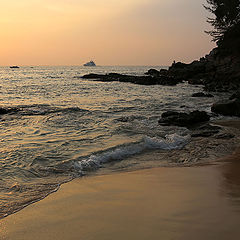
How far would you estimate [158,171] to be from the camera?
5723 millimetres

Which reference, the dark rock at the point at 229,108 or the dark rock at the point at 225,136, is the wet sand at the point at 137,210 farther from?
the dark rock at the point at 229,108

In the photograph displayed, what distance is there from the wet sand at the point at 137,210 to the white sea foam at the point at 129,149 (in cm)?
109

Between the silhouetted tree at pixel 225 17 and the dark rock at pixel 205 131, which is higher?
the silhouetted tree at pixel 225 17

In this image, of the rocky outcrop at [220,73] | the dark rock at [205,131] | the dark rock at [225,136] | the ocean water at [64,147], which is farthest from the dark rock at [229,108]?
the rocky outcrop at [220,73]

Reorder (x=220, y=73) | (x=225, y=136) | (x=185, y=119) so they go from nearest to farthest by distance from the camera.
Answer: (x=225, y=136)
(x=185, y=119)
(x=220, y=73)

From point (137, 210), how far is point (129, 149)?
4.05 metres

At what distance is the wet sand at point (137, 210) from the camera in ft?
10.2

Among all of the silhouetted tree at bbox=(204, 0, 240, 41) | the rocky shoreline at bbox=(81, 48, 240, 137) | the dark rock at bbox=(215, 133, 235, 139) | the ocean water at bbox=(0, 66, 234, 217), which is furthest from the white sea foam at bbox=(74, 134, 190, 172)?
the silhouetted tree at bbox=(204, 0, 240, 41)

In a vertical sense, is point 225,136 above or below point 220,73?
below

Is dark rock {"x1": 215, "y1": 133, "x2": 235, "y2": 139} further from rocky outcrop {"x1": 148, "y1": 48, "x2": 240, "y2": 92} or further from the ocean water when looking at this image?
rocky outcrop {"x1": 148, "y1": 48, "x2": 240, "y2": 92}

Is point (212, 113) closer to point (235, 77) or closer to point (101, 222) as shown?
point (101, 222)

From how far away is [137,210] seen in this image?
12.1 feet

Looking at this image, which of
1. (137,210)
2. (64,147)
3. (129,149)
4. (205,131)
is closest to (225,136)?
(205,131)

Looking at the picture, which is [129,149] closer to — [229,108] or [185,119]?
[185,119]
